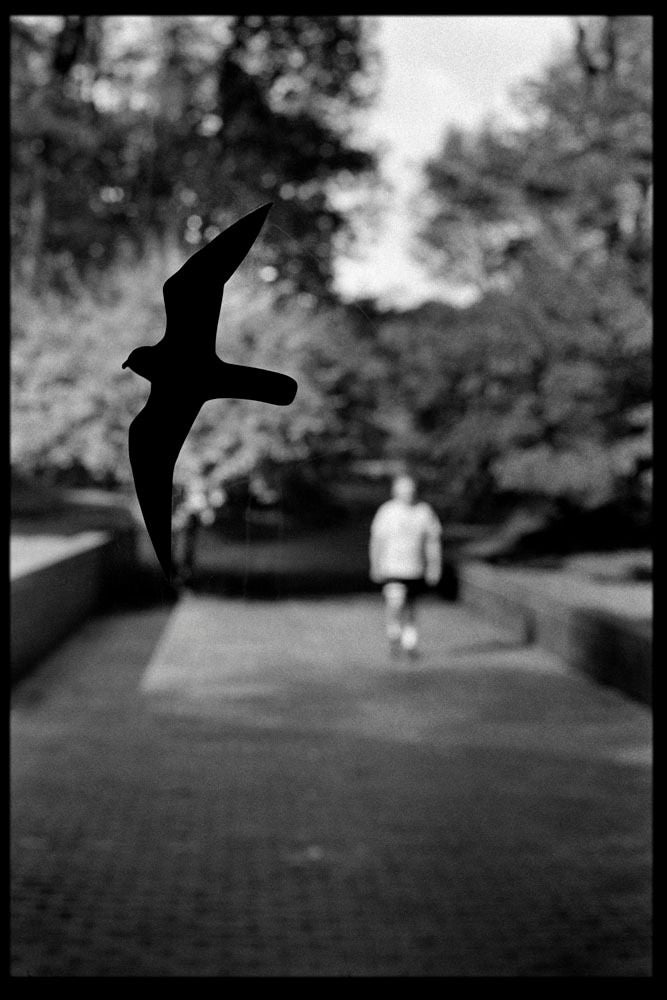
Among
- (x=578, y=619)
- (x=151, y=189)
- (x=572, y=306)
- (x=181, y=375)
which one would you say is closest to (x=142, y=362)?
(x=181, y=375)

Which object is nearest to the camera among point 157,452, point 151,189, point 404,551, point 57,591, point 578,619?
point 157,452

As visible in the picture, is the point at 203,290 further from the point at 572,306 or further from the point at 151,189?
the point at 151,189

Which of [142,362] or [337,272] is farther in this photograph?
[337,272]

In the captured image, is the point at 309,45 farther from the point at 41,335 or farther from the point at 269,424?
the point at 269,424

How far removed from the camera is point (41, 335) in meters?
18.0

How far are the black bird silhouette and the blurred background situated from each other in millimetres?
9011

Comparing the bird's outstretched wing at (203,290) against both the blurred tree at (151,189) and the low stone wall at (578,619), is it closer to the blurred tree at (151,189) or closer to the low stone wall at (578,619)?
the low stone wall at (578,619)

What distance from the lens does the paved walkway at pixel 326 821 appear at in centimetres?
504

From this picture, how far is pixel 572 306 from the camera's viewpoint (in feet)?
54.3

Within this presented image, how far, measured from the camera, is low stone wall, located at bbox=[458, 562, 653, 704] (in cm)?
1044

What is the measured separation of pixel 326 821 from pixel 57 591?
736cm

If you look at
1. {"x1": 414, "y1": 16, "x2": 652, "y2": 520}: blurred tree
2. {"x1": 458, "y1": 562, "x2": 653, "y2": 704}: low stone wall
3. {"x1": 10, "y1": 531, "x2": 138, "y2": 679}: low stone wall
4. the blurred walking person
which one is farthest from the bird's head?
the blurred walking person

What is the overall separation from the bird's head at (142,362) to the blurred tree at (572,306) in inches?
393
